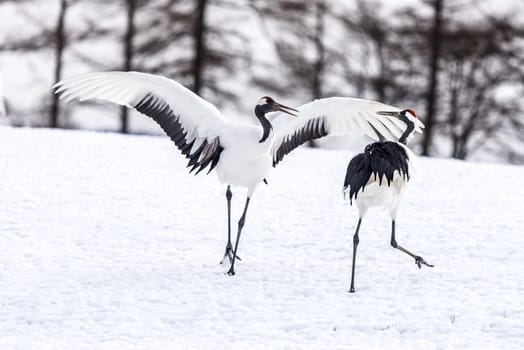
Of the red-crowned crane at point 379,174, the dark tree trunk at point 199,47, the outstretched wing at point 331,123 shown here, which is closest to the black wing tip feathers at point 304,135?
the outstretched wing at point 331,123

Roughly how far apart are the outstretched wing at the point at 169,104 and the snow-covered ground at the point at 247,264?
1391mm

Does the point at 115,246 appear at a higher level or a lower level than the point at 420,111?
lower

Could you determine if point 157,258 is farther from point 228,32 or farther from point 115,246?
point 228,32

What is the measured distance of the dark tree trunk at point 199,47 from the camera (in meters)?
28.1

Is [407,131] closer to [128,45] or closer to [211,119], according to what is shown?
[211,119]

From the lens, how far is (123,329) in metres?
7.66

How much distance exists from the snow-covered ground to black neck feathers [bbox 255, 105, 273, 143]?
5.06 feet

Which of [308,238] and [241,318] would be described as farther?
[308,238]

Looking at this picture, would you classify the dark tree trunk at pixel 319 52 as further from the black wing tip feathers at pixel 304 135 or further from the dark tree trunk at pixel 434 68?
the black wing tip feathers at pixel 304 135

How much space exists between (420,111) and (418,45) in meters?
2.25

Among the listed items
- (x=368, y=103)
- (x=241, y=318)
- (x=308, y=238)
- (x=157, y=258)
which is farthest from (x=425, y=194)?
(x=241, y=318)

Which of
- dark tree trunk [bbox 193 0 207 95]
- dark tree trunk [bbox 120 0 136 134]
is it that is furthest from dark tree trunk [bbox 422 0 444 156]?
dark tree trunk [bbox 120 0 136 134]

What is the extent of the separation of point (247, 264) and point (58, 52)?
19.8 metres

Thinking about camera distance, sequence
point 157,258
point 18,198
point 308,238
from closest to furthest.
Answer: point 157,258 → point 308,238 → point 18,198
